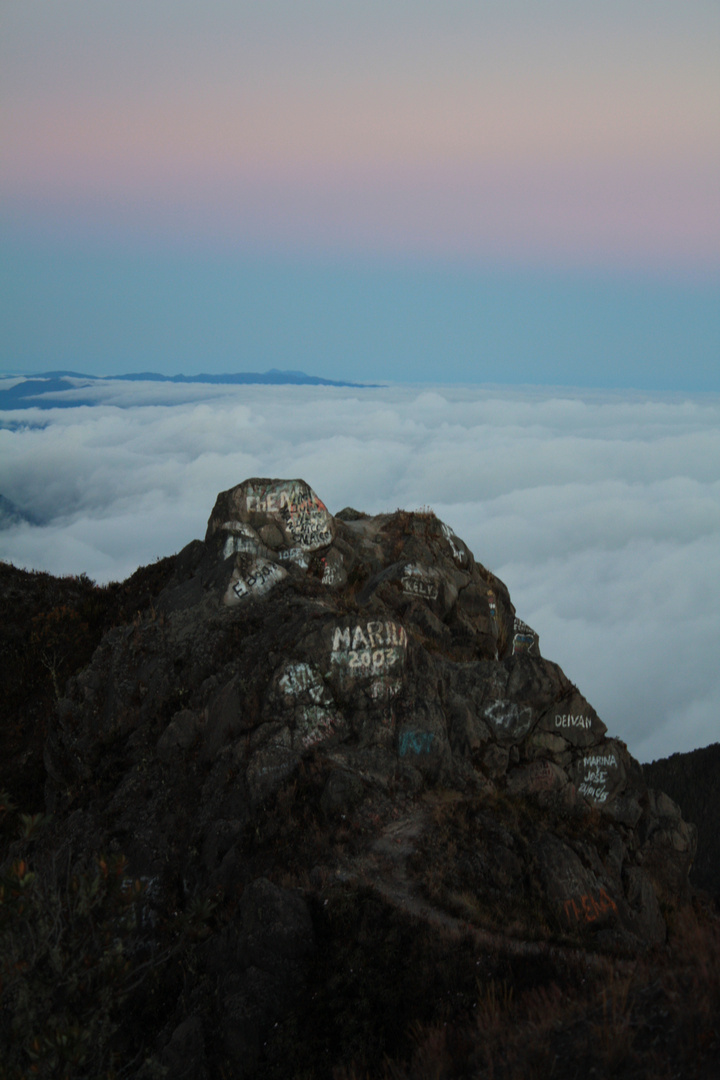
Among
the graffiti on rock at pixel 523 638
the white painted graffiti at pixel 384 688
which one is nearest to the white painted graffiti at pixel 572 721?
the white painted graffiti at pixel 384 688

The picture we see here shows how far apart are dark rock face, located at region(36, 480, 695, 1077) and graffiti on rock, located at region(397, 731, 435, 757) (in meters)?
0.05

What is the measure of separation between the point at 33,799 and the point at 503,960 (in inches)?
558

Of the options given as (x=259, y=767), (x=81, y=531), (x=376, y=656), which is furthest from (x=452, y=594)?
(x=81, y=531)

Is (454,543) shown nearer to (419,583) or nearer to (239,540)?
(419,583)

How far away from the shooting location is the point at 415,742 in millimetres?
12805

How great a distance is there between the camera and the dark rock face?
10.1 metres

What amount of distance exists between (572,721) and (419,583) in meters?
5.57

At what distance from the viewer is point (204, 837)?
1173 cm

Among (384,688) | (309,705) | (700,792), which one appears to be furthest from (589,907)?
(700,792)

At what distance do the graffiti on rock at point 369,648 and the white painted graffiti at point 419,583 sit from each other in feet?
15.4

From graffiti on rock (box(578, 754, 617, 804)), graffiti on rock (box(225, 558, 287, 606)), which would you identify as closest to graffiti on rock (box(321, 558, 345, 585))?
graffiti on rock (box(225, 558, 287, 606))

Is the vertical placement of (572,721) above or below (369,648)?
below

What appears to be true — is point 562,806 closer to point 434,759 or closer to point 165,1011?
point 434,759

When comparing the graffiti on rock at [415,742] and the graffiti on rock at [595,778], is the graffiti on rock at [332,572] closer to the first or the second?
the graffiti on rock at [415,742]
